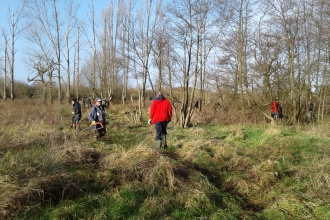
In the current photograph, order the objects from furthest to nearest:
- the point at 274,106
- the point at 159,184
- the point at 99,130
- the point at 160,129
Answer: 1. the point at 274,106
2. the point at 99,130
3. the point at 160,129
4. the point at 159,184

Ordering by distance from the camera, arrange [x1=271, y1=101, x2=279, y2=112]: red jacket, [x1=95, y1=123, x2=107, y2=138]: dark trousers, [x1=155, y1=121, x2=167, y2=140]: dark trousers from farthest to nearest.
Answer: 1. [x1=271, y1=101, x2=279, y2=112]: red jacket
2. [x1=95, y1=123, x2=107, y2=138]: dark trousers
3. [x1=155, y1=121, x2=167, y2=140]: dark trousers

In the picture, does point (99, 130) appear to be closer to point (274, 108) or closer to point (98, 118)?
point (98, 118)

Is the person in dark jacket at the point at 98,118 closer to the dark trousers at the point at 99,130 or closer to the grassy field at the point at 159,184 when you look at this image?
the dark trousers at the point at 99,130

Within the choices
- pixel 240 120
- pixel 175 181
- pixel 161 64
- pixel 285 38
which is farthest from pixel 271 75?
pixel 175 181

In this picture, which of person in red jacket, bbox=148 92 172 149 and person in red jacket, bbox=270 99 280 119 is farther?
person in red jacket, bbox=270 99 280 119

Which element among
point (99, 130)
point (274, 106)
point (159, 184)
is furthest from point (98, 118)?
point (274, 106)

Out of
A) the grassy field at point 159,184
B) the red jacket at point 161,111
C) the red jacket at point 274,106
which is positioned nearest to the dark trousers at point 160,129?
the red jacket at point 161,111

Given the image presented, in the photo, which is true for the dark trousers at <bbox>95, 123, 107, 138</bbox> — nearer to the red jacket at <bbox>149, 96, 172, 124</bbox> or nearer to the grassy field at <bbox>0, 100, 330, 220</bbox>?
the grassy field at <bbox>0, 100, 330, 220</bbox>

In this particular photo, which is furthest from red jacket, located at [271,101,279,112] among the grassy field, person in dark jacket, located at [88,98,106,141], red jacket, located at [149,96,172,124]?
person in dark jacket, located at [88,98,106,141]

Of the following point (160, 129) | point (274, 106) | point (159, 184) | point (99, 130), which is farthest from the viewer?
point (274, 106)

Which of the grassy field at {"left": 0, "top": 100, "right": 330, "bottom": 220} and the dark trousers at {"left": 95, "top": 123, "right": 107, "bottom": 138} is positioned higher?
the dark trousers at {"left": 95, "top": 123, "right": 107, "bottom": 138}

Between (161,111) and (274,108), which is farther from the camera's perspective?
(274,108)

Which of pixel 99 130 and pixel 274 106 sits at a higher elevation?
pixel 274 106

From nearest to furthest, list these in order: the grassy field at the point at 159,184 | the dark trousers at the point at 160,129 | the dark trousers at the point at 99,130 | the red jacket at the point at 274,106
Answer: the grassy field at the point at 159,184
the dark trousers at the point at 160,129
the dark trousers at the point at 99,130
the red jacket at the point at 274,106
